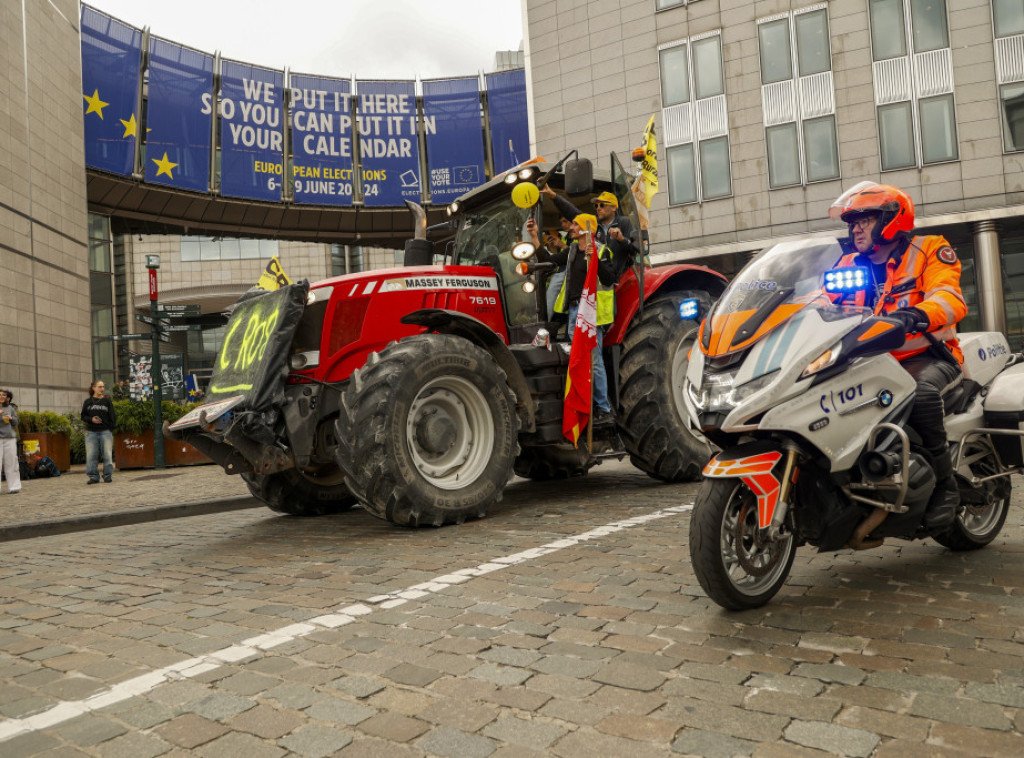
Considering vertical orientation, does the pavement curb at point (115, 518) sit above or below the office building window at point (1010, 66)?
below

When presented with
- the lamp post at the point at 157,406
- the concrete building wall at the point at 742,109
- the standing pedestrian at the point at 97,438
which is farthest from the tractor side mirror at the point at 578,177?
the concrete building wall at the point at 742,109

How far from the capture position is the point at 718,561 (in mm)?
3371

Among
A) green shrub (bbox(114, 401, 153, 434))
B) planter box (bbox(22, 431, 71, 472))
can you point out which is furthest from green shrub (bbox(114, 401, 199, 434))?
planter box (bbox(22, 431, 71, 472))

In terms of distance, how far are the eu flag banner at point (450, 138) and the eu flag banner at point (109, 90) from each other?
10.5 m

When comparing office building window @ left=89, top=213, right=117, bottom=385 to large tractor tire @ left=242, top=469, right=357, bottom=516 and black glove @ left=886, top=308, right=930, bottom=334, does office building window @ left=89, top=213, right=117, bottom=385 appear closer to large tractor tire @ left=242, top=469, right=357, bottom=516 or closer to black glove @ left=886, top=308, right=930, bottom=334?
large tractor tire @ left=242, top=469, right=357, bottom=516

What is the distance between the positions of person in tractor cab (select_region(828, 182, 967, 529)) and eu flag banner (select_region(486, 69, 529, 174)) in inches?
1128

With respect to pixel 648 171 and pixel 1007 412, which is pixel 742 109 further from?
pixel 1007 412

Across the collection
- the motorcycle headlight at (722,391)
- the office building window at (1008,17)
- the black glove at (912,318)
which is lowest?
the motorcycle headlight at (722,391)

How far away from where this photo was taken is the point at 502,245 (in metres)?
7.77

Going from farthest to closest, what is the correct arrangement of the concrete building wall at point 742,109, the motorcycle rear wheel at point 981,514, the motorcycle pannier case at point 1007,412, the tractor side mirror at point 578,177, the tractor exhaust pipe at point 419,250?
1. the concrete building wall at point 742,109
2. the tractor exhaust pipe at point 419,250
3. the tractor side mirror at point 578,177
4. the motorcycle rear wheel at point 981,514
5. the motorcycle pannier case at point 1007,412

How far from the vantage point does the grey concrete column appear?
75.3 feet

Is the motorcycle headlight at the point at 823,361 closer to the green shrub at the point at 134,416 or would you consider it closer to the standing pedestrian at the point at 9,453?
the standing pedestrian at the point at 9,453

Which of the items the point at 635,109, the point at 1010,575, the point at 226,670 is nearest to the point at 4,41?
the point at 635,109

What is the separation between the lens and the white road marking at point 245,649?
2.74 m
